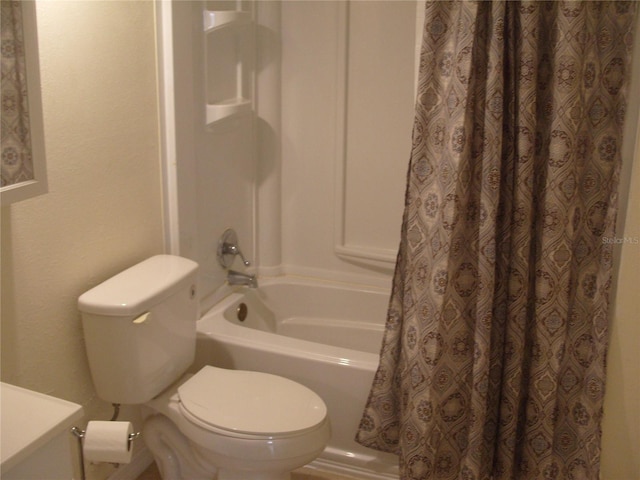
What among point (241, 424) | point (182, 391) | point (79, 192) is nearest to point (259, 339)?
point (182, 391)

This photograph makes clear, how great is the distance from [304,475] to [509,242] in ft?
3.51

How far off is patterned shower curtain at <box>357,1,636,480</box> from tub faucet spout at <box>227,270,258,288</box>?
0.73m

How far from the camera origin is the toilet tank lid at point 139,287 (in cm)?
185

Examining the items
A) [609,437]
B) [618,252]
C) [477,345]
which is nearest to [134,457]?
[477,345]

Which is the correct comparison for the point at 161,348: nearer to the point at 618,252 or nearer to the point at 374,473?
the point at 374,473

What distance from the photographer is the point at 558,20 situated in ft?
5.53

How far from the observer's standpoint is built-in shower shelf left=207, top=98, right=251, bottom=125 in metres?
2.34

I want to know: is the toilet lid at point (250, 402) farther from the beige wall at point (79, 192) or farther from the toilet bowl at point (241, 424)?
the beige wall at point (79, 192)

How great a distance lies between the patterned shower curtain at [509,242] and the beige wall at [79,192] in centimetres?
85

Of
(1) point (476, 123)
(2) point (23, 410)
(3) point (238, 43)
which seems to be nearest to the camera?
(2) point (23, 410)

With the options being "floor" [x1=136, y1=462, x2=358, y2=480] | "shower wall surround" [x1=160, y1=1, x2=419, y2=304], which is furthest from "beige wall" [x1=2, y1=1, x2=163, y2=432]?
"floor" [x1=136, y1=462, x2=358, y2=480]

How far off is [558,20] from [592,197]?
0.47 m

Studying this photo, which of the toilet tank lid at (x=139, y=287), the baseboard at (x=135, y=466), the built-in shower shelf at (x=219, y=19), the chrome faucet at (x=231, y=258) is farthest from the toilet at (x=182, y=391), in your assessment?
the built-in shower shelf at (x=219, y=19)

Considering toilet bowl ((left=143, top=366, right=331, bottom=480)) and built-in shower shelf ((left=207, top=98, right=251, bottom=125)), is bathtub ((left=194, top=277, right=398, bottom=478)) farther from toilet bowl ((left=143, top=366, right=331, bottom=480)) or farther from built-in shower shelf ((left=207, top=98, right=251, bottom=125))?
built-in shower shelf ((left=207, top=98, right=251, bottom=125))
